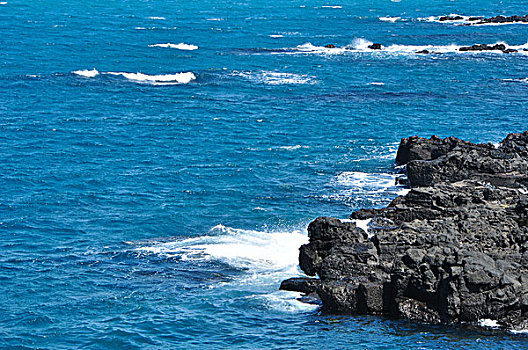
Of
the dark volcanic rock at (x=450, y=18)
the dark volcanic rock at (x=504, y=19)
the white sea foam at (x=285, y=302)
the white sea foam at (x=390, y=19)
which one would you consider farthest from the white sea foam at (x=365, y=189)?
the dark volcanic rock at (x=450, y=18)

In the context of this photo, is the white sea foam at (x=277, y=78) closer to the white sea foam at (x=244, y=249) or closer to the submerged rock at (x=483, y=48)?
the submerged rock at (x=483, y=48)

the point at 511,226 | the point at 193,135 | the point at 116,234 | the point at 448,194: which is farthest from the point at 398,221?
the point at 193,135

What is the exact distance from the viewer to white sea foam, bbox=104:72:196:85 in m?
89.4

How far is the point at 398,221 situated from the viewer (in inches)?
1693

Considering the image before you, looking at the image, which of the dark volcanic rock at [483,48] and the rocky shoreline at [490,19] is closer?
the dark volcanic rock at [483,48]

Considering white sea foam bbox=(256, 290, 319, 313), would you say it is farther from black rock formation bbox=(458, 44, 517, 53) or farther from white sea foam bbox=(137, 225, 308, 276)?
black rock formation bbox=(458, 44, 517, 53)

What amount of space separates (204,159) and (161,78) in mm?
31411

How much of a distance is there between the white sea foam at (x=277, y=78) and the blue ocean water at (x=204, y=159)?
1.17 ft

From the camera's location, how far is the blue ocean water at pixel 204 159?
115ft

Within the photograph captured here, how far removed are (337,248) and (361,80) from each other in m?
54.9

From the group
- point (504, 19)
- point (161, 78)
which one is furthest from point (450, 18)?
point (161, 78)

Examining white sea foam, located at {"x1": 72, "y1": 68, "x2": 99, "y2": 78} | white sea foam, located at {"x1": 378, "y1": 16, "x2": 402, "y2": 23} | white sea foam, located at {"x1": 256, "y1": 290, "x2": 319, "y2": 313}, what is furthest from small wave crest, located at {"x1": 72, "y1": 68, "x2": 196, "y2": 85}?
white sea foam, located at {"x1": 378, "y1": 16, "x2": 402, "y2": 23}

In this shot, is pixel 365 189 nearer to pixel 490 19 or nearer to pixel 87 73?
pixel 87 73

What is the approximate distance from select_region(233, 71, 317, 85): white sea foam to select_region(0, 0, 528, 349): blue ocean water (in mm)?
357
